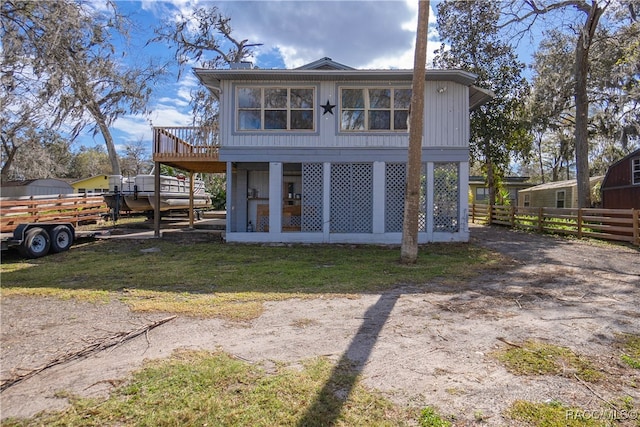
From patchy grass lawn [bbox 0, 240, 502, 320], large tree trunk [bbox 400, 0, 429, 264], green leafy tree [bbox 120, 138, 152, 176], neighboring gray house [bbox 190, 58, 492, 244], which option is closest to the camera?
patchy grass lawn [bbox 0, 240, 502, 320]

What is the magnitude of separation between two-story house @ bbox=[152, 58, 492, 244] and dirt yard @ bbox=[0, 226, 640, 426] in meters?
5.03

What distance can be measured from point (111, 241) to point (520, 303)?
10722 mm

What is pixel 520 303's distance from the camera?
4852 millimetres

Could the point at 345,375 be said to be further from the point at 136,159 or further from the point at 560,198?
the point at 136,159

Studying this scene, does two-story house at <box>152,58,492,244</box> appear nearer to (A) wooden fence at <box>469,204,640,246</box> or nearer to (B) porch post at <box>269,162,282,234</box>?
(B) porch post at <box>269,162,282,234</box>

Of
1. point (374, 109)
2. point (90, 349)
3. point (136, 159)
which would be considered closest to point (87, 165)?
point (136, 159)

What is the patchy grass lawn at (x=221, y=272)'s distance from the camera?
5.07m

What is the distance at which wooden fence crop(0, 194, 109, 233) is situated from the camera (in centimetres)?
820

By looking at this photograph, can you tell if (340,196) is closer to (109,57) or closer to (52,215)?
(52,215)

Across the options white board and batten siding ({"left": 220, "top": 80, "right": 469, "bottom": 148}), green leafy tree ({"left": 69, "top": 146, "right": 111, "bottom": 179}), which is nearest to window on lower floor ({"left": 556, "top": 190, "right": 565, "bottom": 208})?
white board and batten siding ({"left": 220, "top": 80, "right": 469, "bottom": 148})

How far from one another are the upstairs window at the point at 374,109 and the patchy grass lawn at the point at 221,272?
145 inches

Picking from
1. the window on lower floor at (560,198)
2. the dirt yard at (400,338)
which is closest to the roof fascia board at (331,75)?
the dirt yard at (400,338)

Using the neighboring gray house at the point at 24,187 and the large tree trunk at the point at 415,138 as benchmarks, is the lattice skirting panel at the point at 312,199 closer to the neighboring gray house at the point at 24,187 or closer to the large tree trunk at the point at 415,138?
the large tree trunk at the point at 415,138

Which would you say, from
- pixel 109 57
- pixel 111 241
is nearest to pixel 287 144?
pixel 111 241
